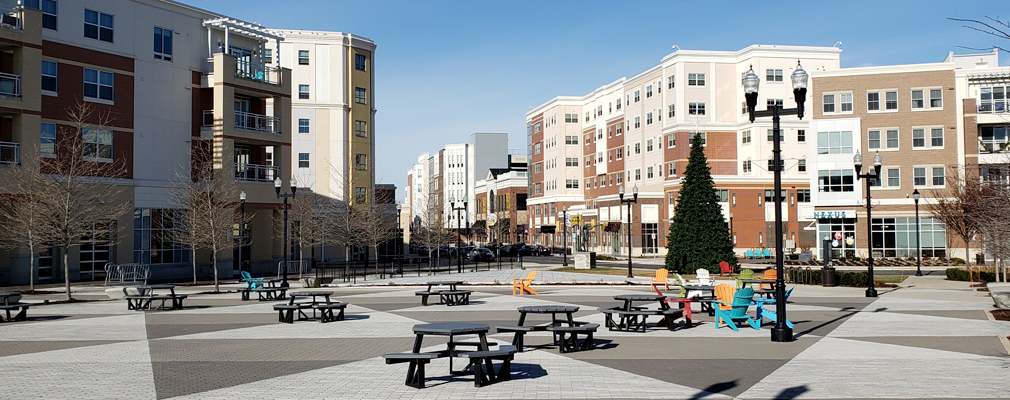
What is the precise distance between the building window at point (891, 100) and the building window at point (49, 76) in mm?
54942

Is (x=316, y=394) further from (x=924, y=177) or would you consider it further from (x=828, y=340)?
(x=924, y=177)

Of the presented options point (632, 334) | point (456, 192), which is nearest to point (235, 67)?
point (632, 334)

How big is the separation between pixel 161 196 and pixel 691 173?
95.6ft

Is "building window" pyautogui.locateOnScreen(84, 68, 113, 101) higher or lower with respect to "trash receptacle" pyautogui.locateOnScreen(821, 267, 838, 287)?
higher

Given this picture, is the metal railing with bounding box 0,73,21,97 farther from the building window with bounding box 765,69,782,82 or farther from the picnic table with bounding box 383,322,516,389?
the building window with bounding box 765,69,782,82

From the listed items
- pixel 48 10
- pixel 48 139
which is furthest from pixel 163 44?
pixel 48 139

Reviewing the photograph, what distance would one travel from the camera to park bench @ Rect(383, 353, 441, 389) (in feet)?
37.0

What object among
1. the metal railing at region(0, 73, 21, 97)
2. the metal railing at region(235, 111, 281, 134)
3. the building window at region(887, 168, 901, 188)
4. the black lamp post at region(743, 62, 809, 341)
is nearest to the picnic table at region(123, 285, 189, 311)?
the black lamp post at region(743, 62, 809, 341)

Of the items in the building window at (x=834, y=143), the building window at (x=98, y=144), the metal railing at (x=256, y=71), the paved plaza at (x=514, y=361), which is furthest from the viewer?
the building window at (x=834, y=143)

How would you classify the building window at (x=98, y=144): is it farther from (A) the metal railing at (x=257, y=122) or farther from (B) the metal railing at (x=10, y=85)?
(A) the metal railing at (x=257, y=122)

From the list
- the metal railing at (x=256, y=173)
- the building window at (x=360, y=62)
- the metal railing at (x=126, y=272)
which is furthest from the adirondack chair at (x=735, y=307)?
the building window at (x=360, y=62)

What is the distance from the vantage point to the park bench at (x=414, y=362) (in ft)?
37.0

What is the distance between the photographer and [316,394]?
11.0m

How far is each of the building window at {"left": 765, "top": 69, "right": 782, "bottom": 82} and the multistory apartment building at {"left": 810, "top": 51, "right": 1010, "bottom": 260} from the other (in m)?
12.2
